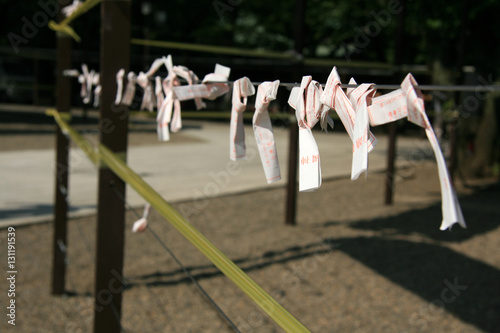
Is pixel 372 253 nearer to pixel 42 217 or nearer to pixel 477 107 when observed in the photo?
pixel 42 217

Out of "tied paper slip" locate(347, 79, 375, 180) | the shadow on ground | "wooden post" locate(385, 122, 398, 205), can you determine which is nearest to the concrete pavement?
"wooden post" locate(385, 122, 398, 205)

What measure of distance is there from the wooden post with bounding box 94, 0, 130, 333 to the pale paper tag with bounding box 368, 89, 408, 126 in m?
1.47

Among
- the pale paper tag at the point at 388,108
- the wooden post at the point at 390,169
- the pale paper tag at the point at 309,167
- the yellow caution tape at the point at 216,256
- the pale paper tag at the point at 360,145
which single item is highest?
the pale paper tag at the point at 388,108

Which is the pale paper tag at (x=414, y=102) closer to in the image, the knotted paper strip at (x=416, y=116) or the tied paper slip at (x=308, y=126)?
the knotted paper strip at (x=416, y=116)

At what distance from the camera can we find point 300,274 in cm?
397

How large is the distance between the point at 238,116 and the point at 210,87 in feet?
0.77

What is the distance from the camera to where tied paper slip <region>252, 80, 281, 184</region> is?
109cm

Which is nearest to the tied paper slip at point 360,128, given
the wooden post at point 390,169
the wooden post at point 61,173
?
the wooden post at point 61,173

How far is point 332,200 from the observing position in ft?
22.1

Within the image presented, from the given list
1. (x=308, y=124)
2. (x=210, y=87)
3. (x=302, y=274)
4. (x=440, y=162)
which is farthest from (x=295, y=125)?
(x=440, y=162)

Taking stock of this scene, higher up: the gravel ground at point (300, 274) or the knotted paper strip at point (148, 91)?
the knotted paper strip at point (148, 91)

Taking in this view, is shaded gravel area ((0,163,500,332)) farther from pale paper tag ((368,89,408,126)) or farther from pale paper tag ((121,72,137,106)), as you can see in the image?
pale paper tag ((368,89,408,126))

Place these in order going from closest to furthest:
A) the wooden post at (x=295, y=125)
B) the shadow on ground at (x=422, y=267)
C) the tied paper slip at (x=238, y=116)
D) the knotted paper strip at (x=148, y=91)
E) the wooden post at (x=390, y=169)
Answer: the tied paper slip at (x=238, y=116) < the knotted paper strip at (x=148, y=91) < the shadow on ground at (x=422, y=267) < the wooden post at (x=295, y=125) < the wooden post at (x=390, y=169)

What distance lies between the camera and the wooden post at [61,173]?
3.62 meters
